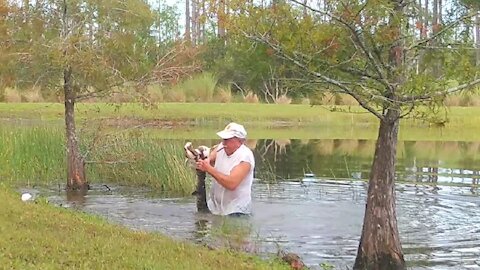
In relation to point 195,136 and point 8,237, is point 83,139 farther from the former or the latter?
point 195,136

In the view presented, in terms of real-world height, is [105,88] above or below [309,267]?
above

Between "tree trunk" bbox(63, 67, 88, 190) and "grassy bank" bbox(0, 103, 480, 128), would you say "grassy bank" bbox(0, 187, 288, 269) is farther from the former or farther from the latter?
"grassy bank" bbox(0, 103, 480, 128)

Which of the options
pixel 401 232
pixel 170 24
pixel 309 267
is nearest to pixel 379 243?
pixel 309 267

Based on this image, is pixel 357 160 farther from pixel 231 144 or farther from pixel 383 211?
pixel 383 211

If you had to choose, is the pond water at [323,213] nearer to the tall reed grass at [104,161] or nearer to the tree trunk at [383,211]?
the tall reed grass at [104,161]

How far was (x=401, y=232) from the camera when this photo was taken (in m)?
12.1

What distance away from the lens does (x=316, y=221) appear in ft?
42.4

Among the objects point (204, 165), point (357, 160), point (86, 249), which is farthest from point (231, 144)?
point (357, 160)

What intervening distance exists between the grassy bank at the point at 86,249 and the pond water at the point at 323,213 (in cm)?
156

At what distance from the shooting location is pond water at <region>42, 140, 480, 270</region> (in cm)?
1053

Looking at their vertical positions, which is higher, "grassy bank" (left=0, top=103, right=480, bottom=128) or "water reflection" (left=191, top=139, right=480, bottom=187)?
"grassy bank" (left=0, top=103, right=480, bottom=128)

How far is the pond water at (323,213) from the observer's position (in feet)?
34.6

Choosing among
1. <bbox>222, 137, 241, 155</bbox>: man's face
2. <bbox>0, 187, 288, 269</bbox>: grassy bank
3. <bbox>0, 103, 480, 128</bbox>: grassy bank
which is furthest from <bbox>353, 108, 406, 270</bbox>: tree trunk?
<bbox>0, 103, 480, 128</bbox>: grassy bank

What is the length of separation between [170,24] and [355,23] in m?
49.0
